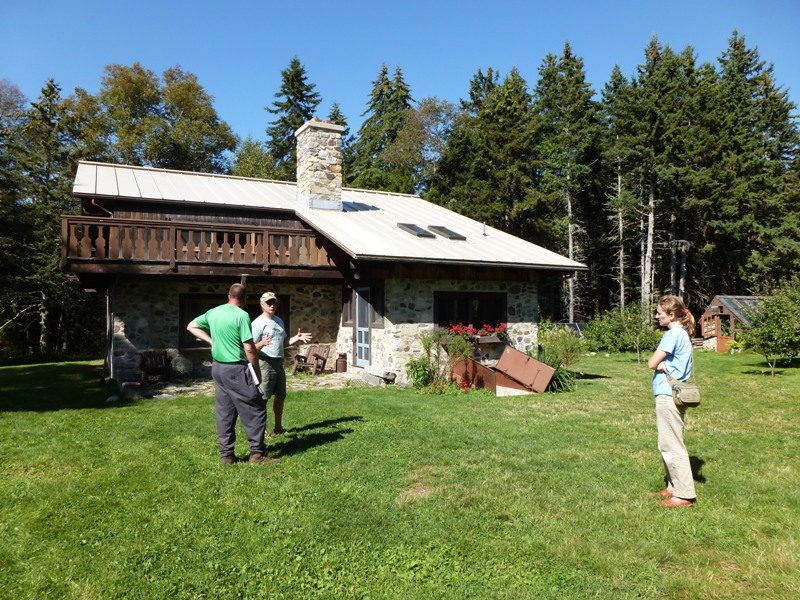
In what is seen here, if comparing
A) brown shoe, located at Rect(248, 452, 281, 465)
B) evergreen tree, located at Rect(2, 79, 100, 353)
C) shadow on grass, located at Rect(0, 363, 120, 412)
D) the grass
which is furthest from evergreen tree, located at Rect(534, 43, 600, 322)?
brown shoe, located at Rect(248, 452, 281, 465)

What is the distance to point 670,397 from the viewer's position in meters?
4.53

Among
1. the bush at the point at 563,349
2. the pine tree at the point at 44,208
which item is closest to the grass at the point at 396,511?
the bush at the point at 563,349

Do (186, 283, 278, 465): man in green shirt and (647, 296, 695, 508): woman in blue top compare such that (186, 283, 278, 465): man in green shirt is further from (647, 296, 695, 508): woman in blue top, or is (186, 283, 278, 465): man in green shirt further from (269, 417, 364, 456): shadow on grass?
(647, 296, 695, 508): woman in blue top

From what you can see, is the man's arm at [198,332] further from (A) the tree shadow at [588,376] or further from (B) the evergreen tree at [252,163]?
(B) the evergreen tree at [252,163]

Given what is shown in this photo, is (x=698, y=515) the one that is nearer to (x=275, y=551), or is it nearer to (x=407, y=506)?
(x=407, y=506)

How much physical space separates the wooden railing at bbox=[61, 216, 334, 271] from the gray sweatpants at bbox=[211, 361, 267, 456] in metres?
7.76

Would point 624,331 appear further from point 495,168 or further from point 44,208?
point 44,208

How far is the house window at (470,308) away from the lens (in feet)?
40.4

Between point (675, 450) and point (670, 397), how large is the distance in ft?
1.39

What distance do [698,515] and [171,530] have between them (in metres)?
4.00

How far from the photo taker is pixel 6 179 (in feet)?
80.0

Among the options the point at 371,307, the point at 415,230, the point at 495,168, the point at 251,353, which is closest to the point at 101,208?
the point at 371,307

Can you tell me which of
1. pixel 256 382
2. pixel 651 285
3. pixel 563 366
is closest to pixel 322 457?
pixel 256 382

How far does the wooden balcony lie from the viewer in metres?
11.7
